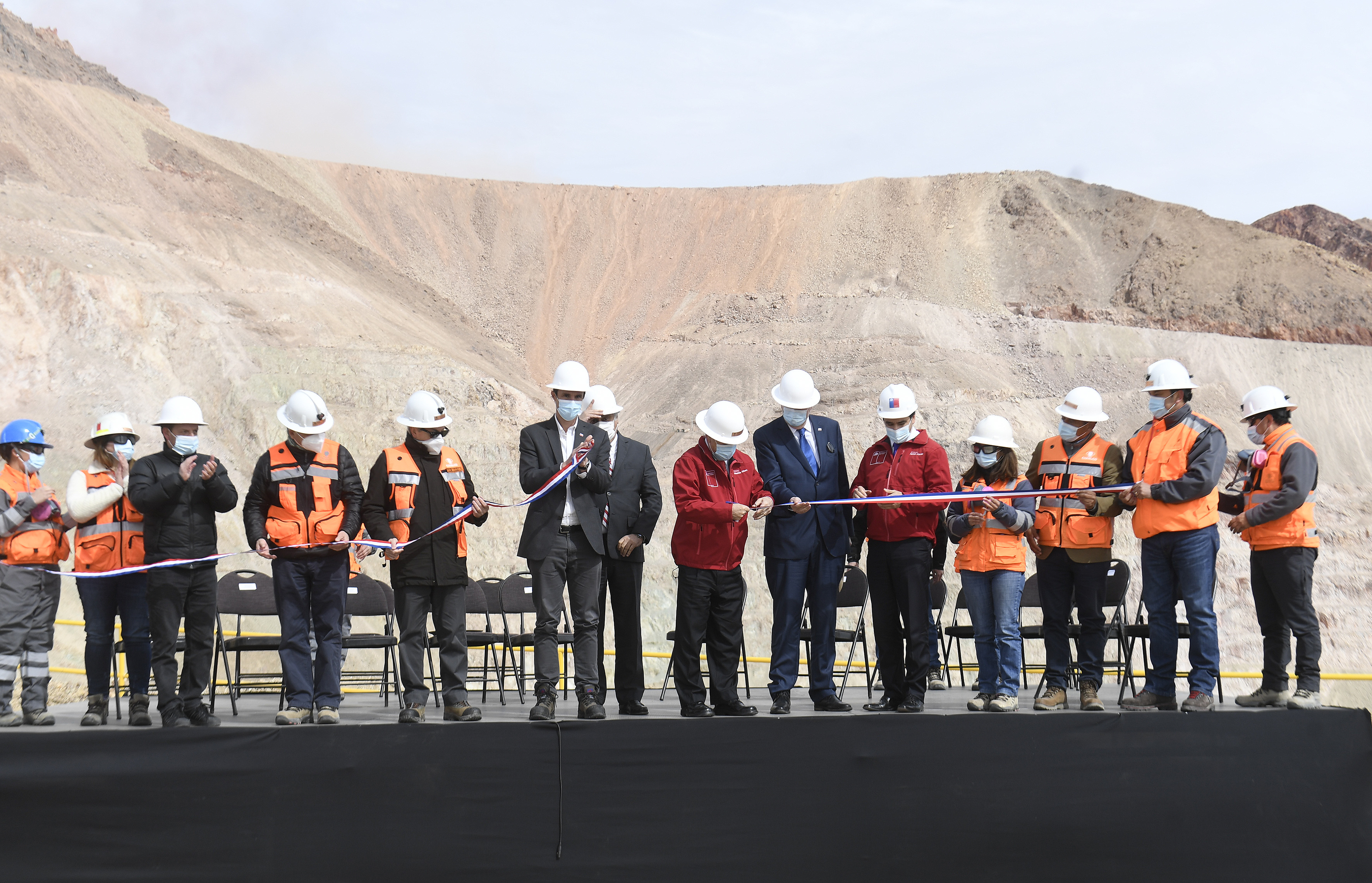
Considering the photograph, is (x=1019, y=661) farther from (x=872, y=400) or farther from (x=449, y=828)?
(x=872, y=400)

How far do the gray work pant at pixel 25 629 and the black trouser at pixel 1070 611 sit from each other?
633 centimetres

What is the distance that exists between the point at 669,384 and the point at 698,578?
107 feet

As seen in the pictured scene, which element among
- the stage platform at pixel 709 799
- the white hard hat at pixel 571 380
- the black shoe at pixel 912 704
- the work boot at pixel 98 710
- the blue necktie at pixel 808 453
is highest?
the white hard hat at pixel 571 380

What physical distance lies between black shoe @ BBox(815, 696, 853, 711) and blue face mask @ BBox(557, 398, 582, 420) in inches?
Answer: 92.6

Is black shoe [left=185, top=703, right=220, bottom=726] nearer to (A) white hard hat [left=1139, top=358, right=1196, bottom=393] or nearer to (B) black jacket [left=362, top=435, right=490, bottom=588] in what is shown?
(B) black jacket [left=362, top=435, right=490, bottom=588]

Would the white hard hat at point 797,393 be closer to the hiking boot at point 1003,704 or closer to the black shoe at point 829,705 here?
the black shoe at point 829,705

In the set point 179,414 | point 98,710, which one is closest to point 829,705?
point 179,414

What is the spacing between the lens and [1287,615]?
6785 mm

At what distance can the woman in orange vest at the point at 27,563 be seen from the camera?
677 centimetres

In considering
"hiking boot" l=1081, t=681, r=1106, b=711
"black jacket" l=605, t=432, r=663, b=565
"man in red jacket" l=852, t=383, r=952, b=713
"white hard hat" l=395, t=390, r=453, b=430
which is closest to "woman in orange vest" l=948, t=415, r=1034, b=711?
"man in red jacket" l=852, t=383, r=952, b=713

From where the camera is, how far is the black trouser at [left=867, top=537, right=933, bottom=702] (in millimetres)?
6855

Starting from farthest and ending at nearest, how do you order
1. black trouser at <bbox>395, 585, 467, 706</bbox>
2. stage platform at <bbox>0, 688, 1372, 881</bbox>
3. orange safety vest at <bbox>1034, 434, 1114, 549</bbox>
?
orange safety vest at <bbox>1034, 434, 1114, 549</bbox>
black trouser at <bbox>395, 585, 467, 706</bbox>
stage platform at <bbox>0, 688, 1372, 881</bbox>

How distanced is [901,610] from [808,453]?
1.19 metres

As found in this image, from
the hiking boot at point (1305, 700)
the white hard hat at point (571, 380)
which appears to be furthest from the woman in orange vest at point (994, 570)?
the white hard hat at point (571, 380)
